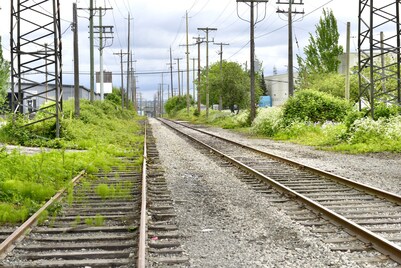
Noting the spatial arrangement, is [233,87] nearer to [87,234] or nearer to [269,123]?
[269,123]

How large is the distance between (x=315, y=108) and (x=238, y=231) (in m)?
24.2

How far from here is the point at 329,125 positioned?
27.5m

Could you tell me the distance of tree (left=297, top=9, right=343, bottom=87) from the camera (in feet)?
207

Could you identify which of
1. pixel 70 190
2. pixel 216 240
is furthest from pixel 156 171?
pixel 216 240

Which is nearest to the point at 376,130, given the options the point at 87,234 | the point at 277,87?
the point at 87,234

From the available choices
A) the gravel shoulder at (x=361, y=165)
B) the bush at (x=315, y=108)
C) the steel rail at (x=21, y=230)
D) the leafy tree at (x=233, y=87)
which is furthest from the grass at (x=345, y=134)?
the leafy tree at (x=233, y=87)

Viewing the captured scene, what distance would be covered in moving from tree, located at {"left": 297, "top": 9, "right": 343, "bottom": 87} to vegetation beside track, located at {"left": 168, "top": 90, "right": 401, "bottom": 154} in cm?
2384

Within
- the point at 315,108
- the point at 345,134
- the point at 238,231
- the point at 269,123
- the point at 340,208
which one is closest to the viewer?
the point at 238,231

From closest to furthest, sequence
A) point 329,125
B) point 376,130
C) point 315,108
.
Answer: point 376,130 → point 329,125 → point 315,108

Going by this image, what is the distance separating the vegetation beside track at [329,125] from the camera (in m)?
20.6

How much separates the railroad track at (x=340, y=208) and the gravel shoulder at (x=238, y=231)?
0.26 meters

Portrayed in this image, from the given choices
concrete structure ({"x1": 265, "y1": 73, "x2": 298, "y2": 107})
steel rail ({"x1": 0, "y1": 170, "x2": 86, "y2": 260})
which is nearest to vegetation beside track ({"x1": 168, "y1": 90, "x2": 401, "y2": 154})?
steel rail ({"x1": 0, "y1": 170, "x2": 86, "y2": 260})

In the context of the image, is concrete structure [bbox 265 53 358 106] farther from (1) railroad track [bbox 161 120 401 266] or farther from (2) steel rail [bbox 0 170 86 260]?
(2) steel rail [bbox 0 170 86 260]

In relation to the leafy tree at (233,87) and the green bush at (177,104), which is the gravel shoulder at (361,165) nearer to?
the leafy tree at (233,87)
